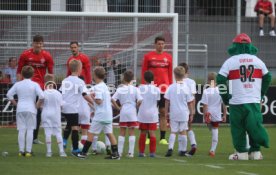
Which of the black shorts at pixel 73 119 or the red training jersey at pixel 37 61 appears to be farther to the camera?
the red training jersey at pixel 37 61

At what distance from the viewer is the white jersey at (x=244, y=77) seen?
17.4m

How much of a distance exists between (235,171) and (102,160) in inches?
118

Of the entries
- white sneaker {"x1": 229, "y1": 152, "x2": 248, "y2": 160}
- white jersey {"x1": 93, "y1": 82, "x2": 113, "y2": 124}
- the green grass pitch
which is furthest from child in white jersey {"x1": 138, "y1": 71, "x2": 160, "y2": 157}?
white sneaker {"x1": 229, "y1": 152, "x2": 248, "y2": 160}

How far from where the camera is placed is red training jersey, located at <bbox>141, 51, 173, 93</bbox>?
2180 cm

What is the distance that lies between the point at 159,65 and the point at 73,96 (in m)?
4.06

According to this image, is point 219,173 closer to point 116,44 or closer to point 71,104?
point 71,104

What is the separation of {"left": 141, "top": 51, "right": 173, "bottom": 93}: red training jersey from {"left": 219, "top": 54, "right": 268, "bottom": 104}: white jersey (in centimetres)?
444

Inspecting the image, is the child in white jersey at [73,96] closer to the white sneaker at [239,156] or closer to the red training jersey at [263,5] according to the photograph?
the white sneaker at [239,156]

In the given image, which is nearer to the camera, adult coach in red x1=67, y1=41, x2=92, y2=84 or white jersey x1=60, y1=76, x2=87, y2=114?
white jersey x1=60, y1=76, x2=87, y2=114

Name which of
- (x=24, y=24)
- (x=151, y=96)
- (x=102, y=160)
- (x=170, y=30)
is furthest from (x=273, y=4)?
(x=102, y=160)

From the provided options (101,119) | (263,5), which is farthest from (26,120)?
(263,5)

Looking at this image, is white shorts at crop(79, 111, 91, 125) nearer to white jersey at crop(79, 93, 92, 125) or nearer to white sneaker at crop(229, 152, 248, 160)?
white jersey at crop(79, 93, 92, 125)

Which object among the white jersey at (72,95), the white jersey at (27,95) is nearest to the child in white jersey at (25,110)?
the white jersey at (27,95)

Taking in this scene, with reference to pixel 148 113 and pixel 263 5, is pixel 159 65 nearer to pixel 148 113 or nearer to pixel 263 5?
pixel 148 113
